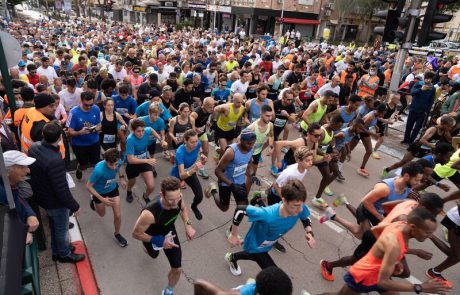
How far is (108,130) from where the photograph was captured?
19.9ft

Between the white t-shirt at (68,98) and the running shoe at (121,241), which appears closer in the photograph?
the running shoe at (121,241)

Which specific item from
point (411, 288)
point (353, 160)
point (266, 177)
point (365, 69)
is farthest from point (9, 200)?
point (365, 69)

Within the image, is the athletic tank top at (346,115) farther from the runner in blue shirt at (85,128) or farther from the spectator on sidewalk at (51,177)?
Result: the spectator on sidewalk at (51,177)

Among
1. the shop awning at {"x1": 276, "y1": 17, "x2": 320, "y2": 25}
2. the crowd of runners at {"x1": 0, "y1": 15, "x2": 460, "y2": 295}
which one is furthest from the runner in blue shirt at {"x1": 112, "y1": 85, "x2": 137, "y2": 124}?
the shop awning at {"x1": 276, "y1": 17, "x2": 320, "y2": 25}

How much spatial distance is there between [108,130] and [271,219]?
408cm

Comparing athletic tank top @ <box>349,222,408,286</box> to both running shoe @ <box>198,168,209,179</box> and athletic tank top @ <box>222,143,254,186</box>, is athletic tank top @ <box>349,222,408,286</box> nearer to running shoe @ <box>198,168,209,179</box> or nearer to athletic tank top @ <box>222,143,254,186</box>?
athletic tank top @ <box>222,143,254,186</box>

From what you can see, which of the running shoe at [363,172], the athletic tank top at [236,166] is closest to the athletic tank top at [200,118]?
the athletic tank top at [236,166]

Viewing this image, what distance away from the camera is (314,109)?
6973 millimetres

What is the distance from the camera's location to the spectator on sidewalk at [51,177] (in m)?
3.47

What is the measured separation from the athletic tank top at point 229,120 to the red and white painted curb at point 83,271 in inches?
128

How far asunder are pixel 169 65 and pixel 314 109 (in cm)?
587

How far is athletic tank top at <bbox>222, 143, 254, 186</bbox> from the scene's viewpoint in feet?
15.0

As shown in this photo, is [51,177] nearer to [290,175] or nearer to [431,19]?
[290,175]

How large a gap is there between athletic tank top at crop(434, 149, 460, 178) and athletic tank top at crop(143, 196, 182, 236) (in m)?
4.45
